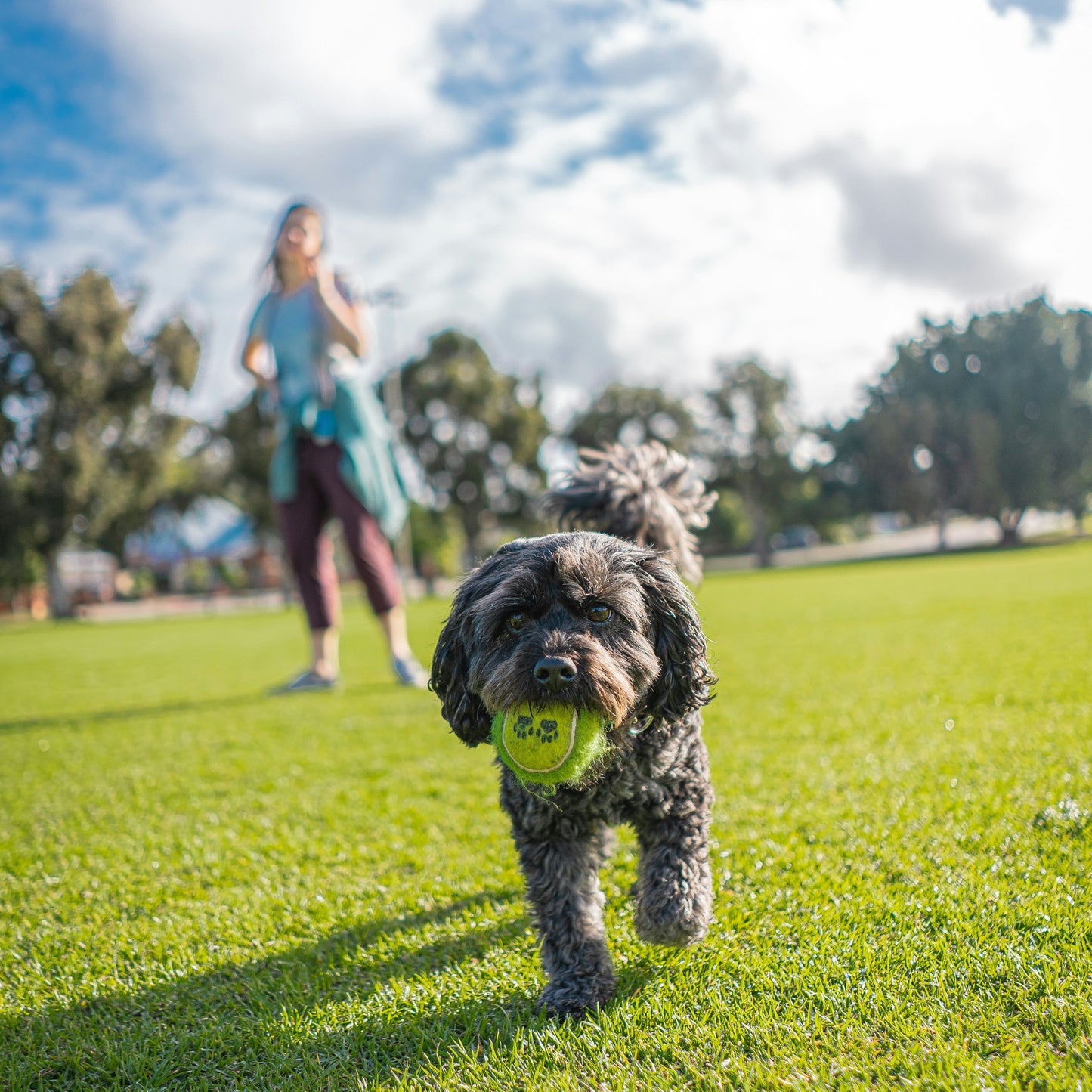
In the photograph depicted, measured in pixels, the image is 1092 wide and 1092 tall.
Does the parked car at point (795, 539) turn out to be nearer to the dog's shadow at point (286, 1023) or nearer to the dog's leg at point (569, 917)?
the dog's leg at point (569, 917)

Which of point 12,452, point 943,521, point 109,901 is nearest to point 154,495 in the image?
point 12,452

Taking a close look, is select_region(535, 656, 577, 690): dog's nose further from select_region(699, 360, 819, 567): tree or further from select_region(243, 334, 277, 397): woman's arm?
select_region(699, 360, 819, 567): tree

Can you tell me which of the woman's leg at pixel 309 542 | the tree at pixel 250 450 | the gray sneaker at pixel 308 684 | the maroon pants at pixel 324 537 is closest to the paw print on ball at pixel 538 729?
the maroon pants at pixel 324 537

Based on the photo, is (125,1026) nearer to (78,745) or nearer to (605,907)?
(605,907)

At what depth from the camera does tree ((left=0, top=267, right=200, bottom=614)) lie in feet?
126

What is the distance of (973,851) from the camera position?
2957 mm

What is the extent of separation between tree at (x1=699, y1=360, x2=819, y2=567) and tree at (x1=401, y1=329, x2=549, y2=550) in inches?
635

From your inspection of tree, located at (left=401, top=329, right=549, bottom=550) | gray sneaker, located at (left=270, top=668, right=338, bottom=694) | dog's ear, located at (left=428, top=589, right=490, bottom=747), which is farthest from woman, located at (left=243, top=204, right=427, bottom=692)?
tree, located at (left=401, top=329, right=549, bottom=550)

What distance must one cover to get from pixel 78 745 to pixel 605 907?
5.40 meters

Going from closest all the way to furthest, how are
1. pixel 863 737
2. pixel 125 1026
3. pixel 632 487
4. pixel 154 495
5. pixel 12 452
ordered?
pixel 125 1026, pixel 632 487, pixel 863 737, pixel 12 452, pixel 154 495

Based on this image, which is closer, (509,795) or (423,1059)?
(423,1059)

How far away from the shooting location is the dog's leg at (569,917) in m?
2.26

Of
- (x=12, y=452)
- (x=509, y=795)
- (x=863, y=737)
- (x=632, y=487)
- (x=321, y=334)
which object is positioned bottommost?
(x=863, y=737)

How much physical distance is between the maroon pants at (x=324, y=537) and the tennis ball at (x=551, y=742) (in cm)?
550
